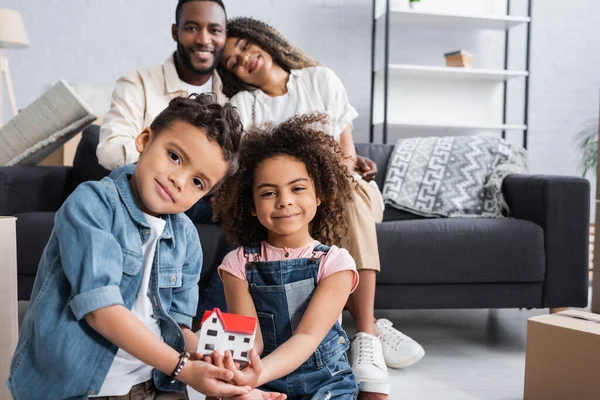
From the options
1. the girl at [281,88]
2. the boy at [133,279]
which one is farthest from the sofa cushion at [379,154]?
the boy at [133,279]

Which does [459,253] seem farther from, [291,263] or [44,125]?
[44,125]

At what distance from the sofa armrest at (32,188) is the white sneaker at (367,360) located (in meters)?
1.27

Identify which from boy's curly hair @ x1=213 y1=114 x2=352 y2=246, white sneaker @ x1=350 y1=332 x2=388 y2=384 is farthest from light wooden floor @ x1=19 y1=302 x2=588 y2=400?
boy's curly hair @ x1=213 y1=114 x2=352 y2=246

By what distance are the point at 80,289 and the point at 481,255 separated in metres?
1.39

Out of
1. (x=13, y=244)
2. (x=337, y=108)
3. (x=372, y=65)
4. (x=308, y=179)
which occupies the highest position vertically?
(x=372, y=65)

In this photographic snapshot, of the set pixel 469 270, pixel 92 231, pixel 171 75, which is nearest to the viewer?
pixel 92 231

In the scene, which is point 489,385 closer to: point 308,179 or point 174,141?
point 308,179

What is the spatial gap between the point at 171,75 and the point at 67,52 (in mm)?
1891

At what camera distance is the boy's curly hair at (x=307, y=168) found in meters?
1.30

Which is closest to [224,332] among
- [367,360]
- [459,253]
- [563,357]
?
[367,360]

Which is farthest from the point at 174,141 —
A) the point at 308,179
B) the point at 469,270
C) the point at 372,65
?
the point at 372,65

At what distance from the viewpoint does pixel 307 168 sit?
1.29 meters

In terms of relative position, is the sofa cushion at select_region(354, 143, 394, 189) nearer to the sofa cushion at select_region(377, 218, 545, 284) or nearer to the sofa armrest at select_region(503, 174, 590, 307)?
the sofa cushion at select_region(377, 218, 545, 284)

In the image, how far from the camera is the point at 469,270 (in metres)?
1.90
